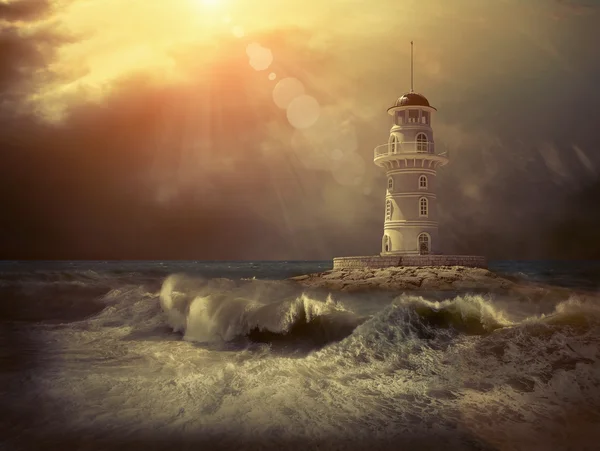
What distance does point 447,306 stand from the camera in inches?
480

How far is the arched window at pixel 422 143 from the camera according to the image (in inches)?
1213

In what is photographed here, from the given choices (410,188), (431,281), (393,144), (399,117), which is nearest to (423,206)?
(410,188)

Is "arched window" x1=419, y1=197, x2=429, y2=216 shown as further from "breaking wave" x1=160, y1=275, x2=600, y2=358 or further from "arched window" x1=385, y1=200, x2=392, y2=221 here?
"breaking wave" x1=160, y1=275, x2=600, y2=358

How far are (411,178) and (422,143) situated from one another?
7.13ft

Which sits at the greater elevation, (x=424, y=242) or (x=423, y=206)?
(x=423, y=206)

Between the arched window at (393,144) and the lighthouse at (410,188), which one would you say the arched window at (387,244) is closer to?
the lighthouse at (410,188)

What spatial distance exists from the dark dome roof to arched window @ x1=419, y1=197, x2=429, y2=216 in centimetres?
577

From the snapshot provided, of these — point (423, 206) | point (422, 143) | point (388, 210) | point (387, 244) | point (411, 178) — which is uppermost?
point (422, 143)

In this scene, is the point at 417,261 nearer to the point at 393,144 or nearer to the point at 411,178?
the point at 411,178

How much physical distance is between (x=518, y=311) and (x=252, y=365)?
29.1ft

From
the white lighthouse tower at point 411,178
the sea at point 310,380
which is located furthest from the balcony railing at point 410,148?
the sea at point 310,380

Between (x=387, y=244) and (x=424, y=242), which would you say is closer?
(x=424, y=242)

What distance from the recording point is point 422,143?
30.9m

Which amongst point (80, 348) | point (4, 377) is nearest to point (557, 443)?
point (4, 377)
